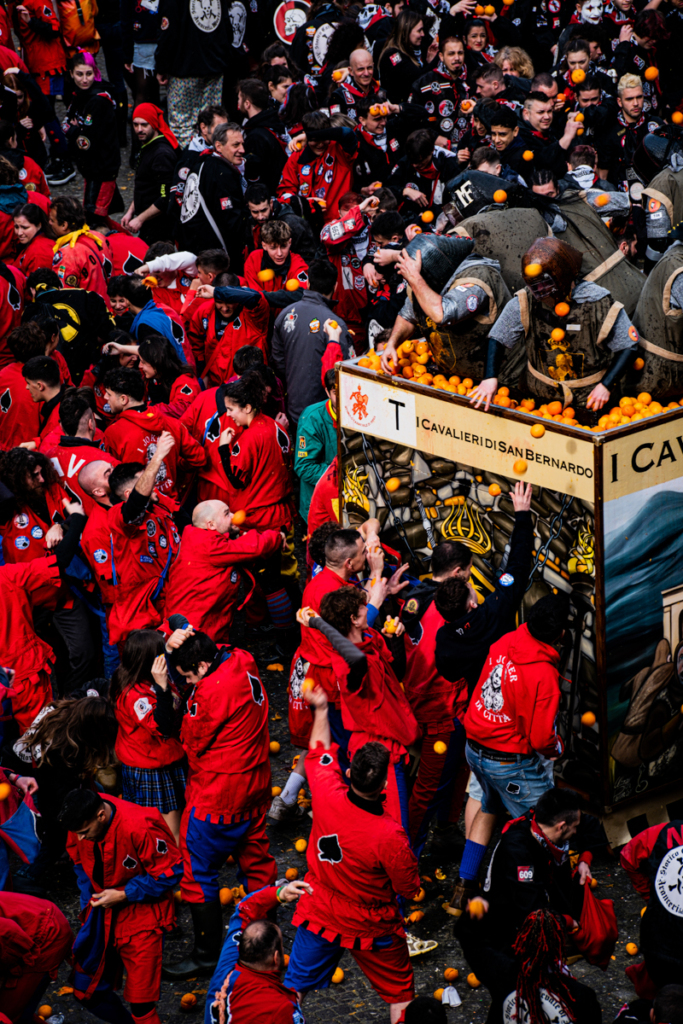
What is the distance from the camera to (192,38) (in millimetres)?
13938

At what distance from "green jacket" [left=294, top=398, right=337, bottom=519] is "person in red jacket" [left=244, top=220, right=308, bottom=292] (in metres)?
1.62

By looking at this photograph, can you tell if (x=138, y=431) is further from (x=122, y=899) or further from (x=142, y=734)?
(x=122, y=899)

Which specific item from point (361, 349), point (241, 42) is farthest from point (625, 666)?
point (241, 42)

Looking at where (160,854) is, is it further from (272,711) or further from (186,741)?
(272,711)

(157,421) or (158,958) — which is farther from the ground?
(157,421)

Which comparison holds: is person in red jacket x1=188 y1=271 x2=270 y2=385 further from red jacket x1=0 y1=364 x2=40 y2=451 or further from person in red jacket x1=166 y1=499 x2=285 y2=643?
person in red jacket x1=166 y1=499 x2=285 y2=643

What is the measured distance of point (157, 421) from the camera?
8086 mm

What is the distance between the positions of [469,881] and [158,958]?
5.73 feet

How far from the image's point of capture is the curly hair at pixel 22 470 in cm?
730

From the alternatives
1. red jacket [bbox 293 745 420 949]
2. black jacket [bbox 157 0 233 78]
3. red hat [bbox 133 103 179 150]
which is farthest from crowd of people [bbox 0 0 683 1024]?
→ black jacket [bbox 157 0 233 78]

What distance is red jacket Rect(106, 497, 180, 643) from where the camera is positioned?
7195 mm

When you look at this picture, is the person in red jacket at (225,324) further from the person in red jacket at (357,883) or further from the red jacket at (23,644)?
the person in red jacket at (357,883)

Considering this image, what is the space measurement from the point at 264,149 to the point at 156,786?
7346mm

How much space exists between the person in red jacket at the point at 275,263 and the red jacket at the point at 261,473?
188cm
